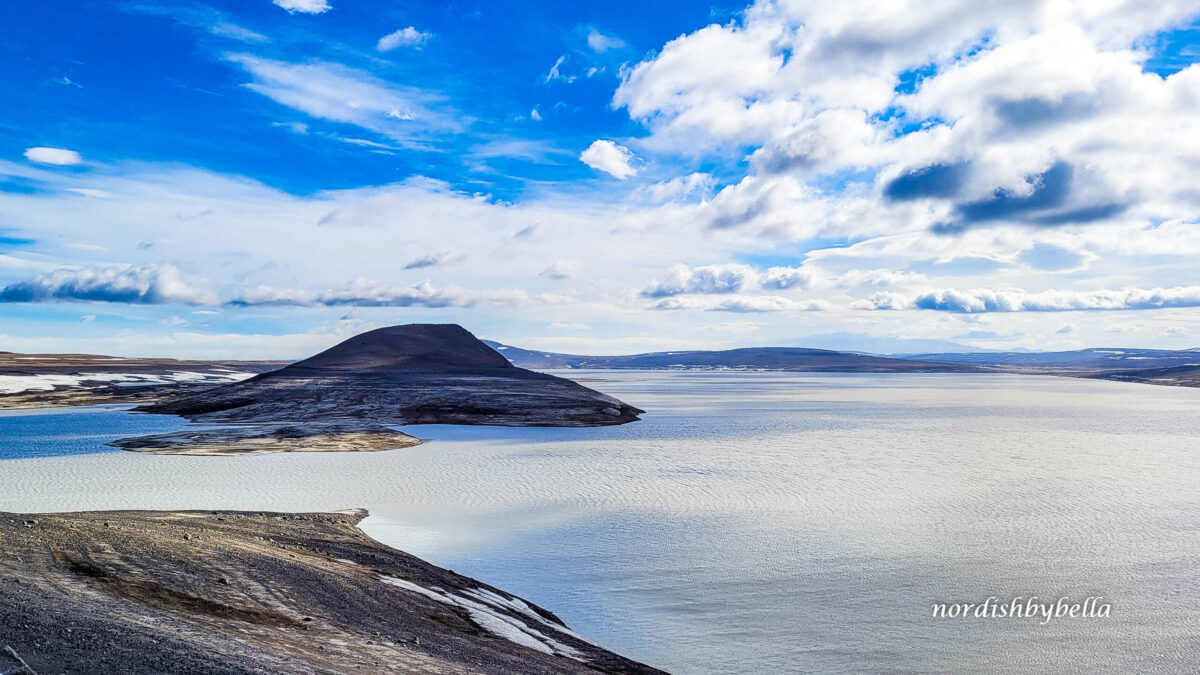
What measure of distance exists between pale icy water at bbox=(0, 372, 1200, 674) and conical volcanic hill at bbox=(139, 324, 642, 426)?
45.5 ft

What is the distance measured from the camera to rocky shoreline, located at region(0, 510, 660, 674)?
8.23m

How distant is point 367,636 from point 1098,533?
20255 mm

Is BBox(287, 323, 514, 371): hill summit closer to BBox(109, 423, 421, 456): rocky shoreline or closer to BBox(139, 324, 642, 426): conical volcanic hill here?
BBox(139, 324, 642, 426): conical volcanic hill

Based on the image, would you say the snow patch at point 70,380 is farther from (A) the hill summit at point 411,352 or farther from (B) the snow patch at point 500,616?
(B) the snow patch at point 500,616

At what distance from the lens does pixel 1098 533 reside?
20.2 metres

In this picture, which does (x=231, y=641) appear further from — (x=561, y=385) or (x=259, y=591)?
(x=561, y=385)

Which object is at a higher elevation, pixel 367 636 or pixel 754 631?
pixel 367 636

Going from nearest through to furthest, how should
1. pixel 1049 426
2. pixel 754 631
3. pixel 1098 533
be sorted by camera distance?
1. pixel 754 631
2. pixel 1098 533
3. pixel 1049 426

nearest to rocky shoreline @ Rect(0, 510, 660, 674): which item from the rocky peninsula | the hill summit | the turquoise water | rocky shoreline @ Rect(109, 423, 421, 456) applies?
rocky shoreline @ Rect(109, 423, 421, 456)

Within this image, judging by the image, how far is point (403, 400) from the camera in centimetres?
6512

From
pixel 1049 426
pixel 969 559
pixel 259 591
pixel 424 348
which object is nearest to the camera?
pixel 259 591

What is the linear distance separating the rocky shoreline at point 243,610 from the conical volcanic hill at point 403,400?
42.2 metres

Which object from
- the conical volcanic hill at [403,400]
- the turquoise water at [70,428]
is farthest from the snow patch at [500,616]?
the conical volcanic hill at [403,400]

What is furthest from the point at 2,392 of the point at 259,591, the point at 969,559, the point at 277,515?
the point at 969,559
